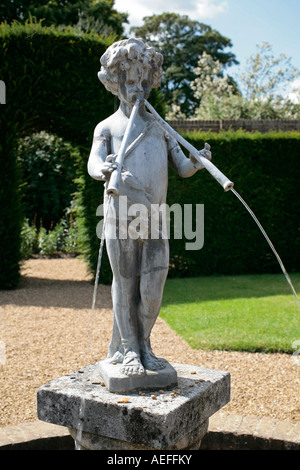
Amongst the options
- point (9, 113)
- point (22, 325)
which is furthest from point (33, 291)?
point (9, 113)

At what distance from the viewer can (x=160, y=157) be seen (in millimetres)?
2568

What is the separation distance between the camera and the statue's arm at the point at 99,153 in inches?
97.4

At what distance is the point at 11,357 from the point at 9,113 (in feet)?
15.3

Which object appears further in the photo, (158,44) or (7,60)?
(158,44)

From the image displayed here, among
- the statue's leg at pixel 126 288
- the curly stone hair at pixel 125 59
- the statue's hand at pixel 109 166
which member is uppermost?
the curly stone hair at pixel 125 59

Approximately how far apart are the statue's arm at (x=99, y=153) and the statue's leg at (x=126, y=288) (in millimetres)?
379

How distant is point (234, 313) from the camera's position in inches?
254

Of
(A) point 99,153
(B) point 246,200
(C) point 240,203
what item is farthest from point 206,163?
(B) point 246,200

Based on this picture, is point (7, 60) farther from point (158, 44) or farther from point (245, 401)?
point (158, 44)

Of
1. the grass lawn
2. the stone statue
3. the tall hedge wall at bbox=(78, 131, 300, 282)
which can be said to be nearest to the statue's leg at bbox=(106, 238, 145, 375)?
the stone statue

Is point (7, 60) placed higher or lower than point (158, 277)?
higher

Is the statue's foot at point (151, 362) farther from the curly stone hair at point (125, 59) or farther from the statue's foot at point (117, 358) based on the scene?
the curly stone hair at point (125, 59)

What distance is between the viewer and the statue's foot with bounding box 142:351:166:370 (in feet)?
8.34

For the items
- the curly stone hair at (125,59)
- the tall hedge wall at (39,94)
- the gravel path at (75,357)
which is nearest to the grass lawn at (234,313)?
the gravel path at (75,357)
